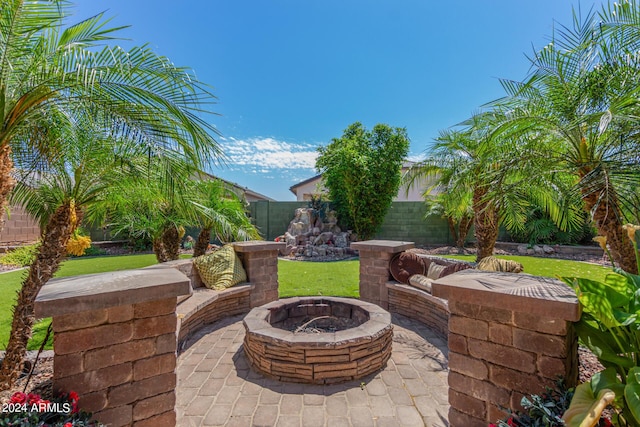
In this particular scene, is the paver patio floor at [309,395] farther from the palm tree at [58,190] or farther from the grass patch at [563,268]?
the grass patch at [563,268]

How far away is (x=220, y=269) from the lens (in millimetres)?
4742

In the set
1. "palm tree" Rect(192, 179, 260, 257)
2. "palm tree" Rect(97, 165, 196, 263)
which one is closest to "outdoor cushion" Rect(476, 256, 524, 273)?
"palm tree" Rect(97, 165, 196, 263)

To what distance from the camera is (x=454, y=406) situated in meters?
2.01

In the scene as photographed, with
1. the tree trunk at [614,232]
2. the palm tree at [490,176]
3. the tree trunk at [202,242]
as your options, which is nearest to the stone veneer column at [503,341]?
the tree trunk at [614,232]

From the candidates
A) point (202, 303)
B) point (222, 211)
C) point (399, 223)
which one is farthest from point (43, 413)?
point (399, 223)

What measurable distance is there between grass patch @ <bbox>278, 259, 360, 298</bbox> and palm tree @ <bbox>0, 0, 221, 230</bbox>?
4.28m

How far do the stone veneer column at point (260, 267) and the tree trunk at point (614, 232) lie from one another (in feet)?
14.5

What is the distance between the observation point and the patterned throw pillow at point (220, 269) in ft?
15.2

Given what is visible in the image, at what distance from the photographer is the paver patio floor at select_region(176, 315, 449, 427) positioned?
231cm

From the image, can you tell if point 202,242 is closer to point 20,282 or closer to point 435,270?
point 20,282

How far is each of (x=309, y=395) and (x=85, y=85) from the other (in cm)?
305

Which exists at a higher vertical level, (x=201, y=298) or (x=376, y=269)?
(x=376, y=269)

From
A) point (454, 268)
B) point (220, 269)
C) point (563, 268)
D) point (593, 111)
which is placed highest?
point (593, 111)

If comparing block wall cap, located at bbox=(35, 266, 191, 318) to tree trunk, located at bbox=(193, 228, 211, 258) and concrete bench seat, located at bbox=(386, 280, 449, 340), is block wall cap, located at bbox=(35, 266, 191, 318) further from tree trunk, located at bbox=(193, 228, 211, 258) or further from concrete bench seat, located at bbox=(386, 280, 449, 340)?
tree trunk, located at bbox=(193, 228, 211, 258)
